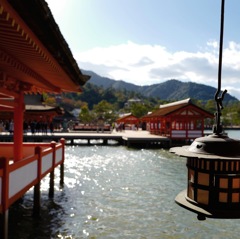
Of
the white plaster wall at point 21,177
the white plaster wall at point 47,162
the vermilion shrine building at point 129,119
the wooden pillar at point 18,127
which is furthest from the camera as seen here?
the vermilion shrine building at point 129,119

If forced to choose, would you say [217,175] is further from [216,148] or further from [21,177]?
[21,177]

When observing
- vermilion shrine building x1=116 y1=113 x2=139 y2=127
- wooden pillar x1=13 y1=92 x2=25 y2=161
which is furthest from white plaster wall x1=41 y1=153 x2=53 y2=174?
vermilion shrine building x1=116 y1=113 x2=139 y2=127

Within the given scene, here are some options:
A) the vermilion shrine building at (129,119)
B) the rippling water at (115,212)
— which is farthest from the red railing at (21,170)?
the vermilion shrine building at (129,119)

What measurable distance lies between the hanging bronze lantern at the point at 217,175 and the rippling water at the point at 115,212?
291 inches

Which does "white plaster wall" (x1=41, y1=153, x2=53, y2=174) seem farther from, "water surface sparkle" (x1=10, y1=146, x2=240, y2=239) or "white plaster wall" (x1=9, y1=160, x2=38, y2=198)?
"water surface sparkle" (x1=10, y1=146, x2=240, y2=239)

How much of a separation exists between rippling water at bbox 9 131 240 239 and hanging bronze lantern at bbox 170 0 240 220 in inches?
291

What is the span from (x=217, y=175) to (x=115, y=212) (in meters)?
9.78

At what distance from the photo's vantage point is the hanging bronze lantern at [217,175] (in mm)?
2998

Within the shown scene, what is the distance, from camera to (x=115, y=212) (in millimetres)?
12344

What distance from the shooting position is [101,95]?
17562 cm

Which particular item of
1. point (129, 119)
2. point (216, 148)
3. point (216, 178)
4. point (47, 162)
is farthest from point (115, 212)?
point (129, 119)

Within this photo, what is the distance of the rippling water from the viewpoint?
10.3 m

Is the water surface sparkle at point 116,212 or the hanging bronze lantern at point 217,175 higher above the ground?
the hanging bronze lantern at point 217,175

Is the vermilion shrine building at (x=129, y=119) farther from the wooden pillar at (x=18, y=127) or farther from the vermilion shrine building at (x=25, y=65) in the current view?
the wooden pillar at (x=18, y=127)
